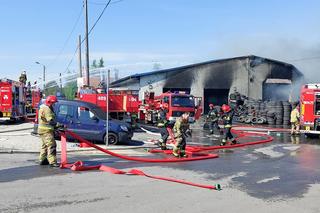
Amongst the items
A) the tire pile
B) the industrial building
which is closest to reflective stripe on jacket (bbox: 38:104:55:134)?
the tire pile

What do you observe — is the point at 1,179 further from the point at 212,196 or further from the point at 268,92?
the point at 268,92

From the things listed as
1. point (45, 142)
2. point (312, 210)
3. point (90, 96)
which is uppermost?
point (90, 96)

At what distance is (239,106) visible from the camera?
33.7 meters

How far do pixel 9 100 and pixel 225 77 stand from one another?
22.4 metres

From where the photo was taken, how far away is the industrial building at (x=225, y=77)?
39.2 m

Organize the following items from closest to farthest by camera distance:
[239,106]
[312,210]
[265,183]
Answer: [312,210] < [265,183] < [239,106]

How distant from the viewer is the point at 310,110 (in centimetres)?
1931

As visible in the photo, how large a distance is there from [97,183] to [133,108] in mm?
11533

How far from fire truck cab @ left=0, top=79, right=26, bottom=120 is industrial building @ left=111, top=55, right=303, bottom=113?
1671 cm

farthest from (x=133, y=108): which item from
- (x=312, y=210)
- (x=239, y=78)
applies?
(x=239, y=78)

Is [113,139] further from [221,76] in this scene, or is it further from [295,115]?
[221,76]

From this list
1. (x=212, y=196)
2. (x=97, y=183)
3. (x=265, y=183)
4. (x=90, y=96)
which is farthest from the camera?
(x=90, y=96)

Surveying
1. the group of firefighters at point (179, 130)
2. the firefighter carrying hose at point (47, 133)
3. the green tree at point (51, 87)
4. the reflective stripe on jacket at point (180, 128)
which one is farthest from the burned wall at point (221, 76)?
the firefighter carrying hose at point (47, 133)

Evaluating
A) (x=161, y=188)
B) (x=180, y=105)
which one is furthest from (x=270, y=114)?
(x=161, y=188)
